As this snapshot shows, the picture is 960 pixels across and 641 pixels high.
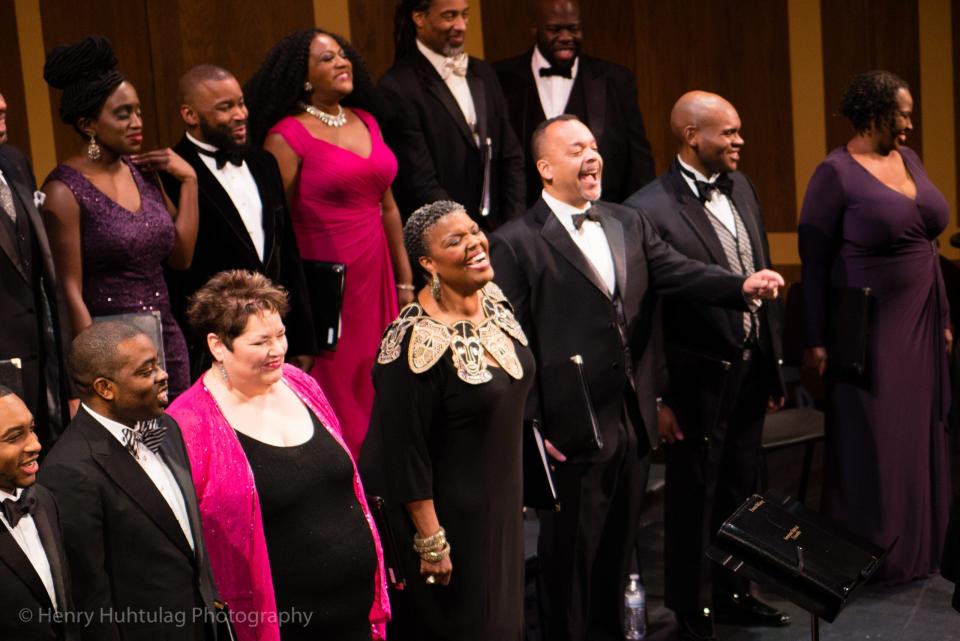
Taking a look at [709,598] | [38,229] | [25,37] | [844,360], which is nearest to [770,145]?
[844,360]

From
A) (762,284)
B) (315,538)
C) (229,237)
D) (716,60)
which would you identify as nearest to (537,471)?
(315,538)

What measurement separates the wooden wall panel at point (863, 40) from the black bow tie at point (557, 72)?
219 centimetres

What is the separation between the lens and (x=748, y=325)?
5.11 metres

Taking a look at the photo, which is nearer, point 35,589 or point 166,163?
point 35,589

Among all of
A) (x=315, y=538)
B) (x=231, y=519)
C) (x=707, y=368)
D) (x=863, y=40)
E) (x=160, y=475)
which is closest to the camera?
(x=160, y=475)

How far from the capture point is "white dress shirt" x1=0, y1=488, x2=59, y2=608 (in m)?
2.96

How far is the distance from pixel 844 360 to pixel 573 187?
1532 millimetres

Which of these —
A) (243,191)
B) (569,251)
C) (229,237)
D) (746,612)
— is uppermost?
(243,191)

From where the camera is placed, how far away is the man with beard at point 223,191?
4.75 meters

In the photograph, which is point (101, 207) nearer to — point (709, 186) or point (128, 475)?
point (128, 475)

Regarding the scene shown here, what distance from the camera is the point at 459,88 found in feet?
18.5

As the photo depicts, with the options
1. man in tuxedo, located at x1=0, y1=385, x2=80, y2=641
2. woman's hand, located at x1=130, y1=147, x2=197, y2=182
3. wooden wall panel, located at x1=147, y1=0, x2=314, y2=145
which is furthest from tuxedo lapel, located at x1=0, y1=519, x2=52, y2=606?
wooden wall panel, located at x1=147, y1=0, x2=314, y2=145

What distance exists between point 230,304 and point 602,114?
282 cm

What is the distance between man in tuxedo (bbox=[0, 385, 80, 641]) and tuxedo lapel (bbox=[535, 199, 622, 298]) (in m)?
2.10
